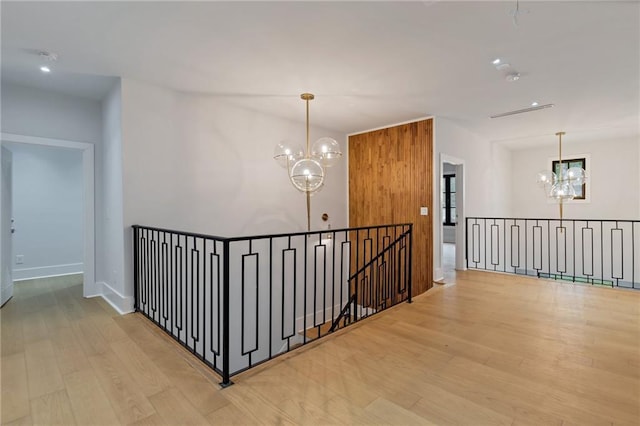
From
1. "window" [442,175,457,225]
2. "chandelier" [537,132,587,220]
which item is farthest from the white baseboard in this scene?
"window" [442,175,457,225]

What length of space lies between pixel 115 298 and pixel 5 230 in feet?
5.56

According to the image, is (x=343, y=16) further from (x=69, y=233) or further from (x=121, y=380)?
(x=69, y=233)

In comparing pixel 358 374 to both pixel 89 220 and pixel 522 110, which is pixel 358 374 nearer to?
pixel 89 220

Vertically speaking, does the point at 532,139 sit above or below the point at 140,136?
above

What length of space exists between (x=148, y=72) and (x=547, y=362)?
14.9ft

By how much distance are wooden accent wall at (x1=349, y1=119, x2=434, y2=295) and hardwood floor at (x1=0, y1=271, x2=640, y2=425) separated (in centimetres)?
173

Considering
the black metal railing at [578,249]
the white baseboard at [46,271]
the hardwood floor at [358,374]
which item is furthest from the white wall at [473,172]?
the white baseboard at [46,271]

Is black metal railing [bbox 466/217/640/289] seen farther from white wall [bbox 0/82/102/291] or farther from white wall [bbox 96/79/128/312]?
white wall [bbox 0/82/102/291]

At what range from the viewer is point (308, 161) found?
3.26 meters

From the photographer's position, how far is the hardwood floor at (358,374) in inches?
68.9

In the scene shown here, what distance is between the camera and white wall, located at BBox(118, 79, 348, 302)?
11.3 ft

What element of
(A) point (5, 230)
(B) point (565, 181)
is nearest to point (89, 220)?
(A) point (5, 230)

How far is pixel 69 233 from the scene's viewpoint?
538cm

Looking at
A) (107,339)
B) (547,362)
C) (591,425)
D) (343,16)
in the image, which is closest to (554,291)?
(547,362)
